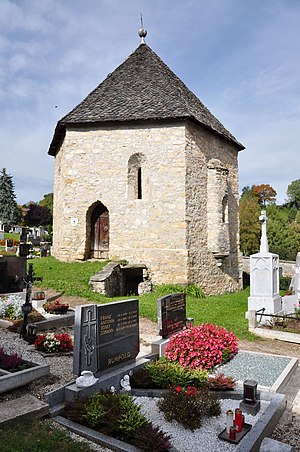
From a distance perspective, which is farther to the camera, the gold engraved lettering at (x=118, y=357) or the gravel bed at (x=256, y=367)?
the gravel bed at (x=256, y=367)

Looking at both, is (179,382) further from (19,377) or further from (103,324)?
(19,377)

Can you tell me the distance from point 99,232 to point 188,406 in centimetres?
1371

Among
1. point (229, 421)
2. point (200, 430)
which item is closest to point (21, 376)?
point (200, 430)

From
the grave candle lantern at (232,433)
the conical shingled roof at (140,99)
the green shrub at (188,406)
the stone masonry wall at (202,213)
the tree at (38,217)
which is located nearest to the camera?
the grave candle lantern at (232,433)

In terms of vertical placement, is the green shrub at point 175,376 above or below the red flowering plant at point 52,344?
below

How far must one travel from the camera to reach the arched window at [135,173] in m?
17.1

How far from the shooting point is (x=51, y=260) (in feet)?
60.1

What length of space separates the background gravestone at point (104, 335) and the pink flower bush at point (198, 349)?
0.89 meters

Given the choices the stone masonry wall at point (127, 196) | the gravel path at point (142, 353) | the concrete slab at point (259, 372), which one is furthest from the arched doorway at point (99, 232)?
the concrete slab at point (259, 372)

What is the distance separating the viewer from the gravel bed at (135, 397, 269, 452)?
4340 millimetres

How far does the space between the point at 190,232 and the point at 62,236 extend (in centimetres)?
652

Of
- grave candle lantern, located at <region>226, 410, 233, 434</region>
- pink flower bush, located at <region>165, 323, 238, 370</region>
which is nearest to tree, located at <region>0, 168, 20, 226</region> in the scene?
pink flower bush, located at <region>165, 323, 238, 370</region>

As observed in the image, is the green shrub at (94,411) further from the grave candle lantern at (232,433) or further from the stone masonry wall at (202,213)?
the stone masonry wall at (202,213)

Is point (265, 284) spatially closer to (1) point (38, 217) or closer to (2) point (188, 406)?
(2) point (188, 406)
